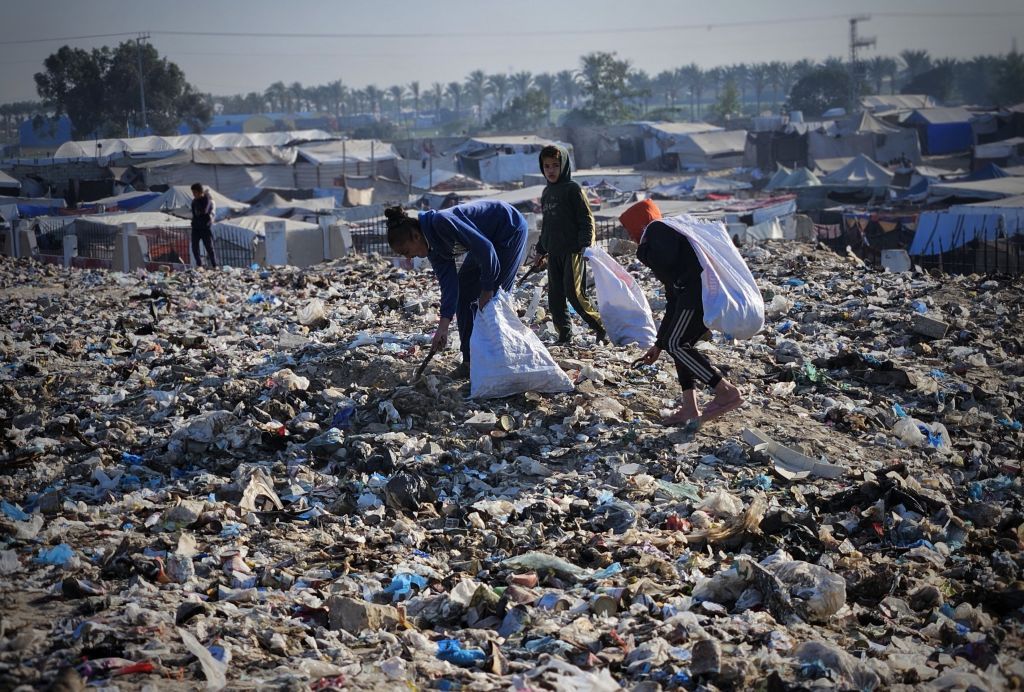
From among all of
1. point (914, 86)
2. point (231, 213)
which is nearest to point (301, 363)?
point (231, 213)

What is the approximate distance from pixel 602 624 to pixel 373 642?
0.76m

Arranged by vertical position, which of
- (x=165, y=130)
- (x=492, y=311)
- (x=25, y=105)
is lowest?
(x=492, y=311)

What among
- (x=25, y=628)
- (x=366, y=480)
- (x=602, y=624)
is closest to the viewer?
(x=25, y=628)

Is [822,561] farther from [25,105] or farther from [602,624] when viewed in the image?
[25,105]

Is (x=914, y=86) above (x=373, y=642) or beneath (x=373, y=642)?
above

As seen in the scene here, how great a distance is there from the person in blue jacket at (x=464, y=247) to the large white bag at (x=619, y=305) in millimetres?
1387

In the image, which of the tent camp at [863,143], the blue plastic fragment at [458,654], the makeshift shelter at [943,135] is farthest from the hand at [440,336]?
the makeshift shelter at [943,135]

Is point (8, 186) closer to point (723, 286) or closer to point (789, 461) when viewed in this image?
point (723, 286)

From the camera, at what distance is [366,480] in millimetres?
4531

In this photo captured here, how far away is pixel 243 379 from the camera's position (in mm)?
6238

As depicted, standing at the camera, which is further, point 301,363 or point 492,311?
point 301,363

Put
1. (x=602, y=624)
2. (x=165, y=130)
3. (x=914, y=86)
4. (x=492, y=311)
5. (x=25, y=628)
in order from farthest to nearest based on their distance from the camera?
(x=914, y=86) → (x=165, y=130) → (x=492, y=311) → (x=602, y=624) → (x=25, y=628)

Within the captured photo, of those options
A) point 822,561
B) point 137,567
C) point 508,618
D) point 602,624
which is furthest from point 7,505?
point 822,561

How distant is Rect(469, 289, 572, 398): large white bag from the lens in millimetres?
5262
